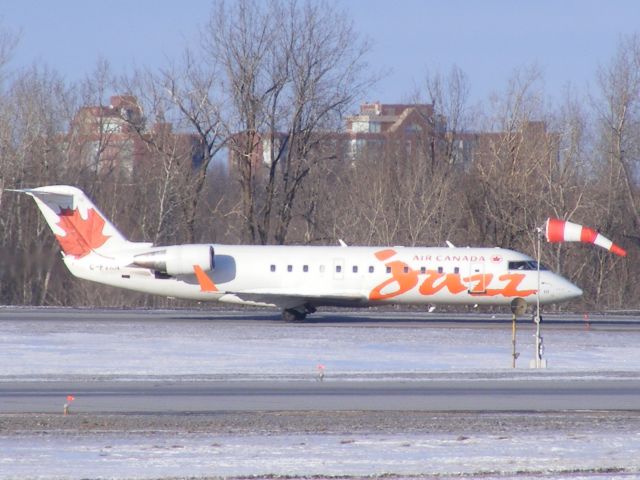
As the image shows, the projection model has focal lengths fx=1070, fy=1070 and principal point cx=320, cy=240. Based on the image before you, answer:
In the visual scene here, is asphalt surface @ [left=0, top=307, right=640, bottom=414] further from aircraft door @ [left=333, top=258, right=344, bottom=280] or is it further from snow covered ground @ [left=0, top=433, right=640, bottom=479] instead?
aircraft door @ [left=333, top=258, right=344, bottom=280]

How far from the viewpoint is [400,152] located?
65062 mm

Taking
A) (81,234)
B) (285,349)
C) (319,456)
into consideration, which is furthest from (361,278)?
(319,456)

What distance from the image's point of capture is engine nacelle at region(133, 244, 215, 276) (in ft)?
116

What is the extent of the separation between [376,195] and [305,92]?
21.2 ft

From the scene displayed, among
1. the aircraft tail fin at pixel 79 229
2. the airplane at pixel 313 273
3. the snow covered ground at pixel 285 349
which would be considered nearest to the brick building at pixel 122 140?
the aircraft tail fin at pixel 79 229

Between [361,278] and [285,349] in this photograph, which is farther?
[361,278]

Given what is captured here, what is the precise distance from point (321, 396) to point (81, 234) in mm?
19339

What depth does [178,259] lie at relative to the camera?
→ 35.2m

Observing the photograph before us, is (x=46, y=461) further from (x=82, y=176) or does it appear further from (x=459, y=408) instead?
(x=82, y=176)

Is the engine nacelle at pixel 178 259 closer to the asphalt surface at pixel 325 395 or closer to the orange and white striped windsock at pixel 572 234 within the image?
the orange and white striped windsock at pixel 572 234

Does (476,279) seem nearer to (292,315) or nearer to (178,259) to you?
(292,315)

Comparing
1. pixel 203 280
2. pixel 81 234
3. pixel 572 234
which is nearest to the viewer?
pixel 572 234

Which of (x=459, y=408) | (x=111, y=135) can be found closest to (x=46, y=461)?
(x=459, y=408)

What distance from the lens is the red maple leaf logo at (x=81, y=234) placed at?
36.1m
